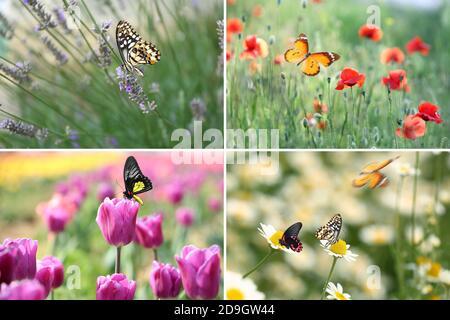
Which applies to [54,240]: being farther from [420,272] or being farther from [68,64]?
[420,272]

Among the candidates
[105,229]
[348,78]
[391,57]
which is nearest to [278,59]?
[348,78]

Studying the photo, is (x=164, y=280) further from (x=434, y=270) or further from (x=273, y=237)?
(x=434, y=270)

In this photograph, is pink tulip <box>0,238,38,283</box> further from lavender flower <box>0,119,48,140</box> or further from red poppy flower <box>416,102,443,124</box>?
red poppy flower <box>416,102,443,124</box>

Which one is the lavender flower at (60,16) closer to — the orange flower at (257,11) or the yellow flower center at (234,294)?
the orange flower at (257,11)

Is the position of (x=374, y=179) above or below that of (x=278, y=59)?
below

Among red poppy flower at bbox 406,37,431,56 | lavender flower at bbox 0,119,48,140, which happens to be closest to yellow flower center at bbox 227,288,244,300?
lavender flower at bbox 0,119,48,140
